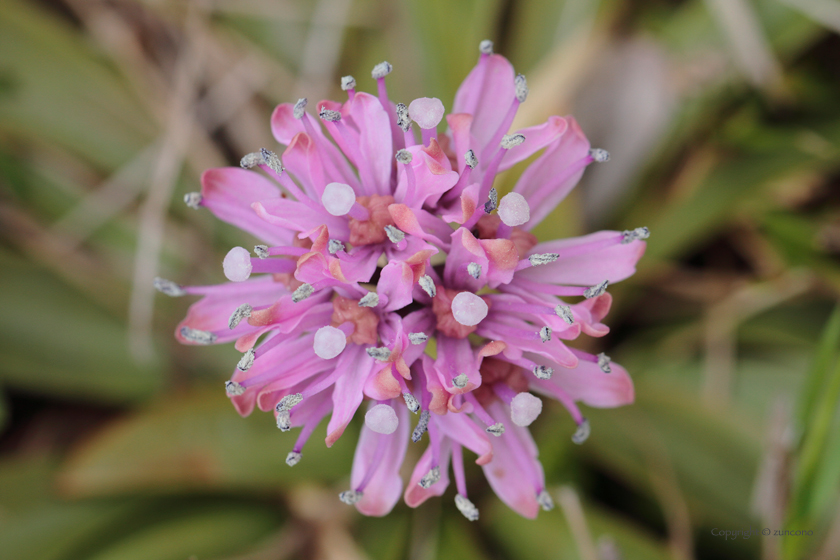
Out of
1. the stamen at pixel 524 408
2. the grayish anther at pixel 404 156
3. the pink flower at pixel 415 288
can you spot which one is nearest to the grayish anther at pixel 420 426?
the pink flower at pixel 415 288

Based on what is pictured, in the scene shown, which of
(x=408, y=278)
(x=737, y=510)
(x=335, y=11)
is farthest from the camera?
(x=335, y=11)

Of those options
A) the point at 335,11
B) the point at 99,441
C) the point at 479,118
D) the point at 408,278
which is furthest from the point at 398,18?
the point at 99,441

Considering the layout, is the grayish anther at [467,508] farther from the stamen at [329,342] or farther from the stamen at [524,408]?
the stamen at [329,342]

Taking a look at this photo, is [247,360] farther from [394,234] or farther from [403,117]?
[403,117]

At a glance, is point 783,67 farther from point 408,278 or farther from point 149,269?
point 149,269

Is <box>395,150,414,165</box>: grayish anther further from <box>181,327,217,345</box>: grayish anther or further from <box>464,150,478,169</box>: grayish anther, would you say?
<box>181,327,217,345</box>: grayish anther

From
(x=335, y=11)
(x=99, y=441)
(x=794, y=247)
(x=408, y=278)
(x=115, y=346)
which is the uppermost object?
(x=335, y=11)

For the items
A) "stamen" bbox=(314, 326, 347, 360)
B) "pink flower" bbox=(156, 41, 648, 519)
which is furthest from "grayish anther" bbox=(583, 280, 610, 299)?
"stamen" bbox=(314, 326, 347, 360)
